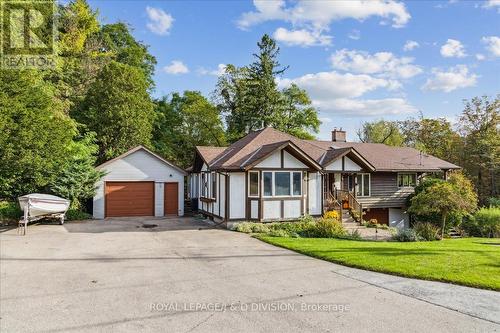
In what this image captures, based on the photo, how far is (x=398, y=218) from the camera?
26234 millimetres

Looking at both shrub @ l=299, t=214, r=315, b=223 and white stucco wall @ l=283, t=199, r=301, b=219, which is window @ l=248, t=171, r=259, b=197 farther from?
shrub @ l=299, t=214, r=315, b=223

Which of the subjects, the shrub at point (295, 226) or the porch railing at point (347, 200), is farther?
the porch railing at point (347, 200)

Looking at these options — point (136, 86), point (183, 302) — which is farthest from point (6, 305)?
point (136, 86)

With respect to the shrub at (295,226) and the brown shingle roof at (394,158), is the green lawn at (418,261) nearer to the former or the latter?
the shrub at (295,226)

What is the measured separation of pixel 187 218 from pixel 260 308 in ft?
51.3

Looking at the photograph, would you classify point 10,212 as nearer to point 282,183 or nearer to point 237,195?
point 237,195

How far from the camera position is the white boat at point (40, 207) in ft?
53.4

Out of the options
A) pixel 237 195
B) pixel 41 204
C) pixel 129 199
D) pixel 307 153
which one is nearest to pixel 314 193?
pixel 307 153

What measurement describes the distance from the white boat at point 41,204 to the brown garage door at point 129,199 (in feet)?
11.3

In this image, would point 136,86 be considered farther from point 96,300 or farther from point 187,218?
point 96,300

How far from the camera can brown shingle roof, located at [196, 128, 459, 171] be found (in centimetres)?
1856

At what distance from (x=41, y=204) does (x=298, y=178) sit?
12252mm

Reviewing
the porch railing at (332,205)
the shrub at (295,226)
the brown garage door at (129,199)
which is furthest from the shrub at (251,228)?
the brown garage door at (129,199)

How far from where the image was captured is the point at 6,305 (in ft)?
21.9
